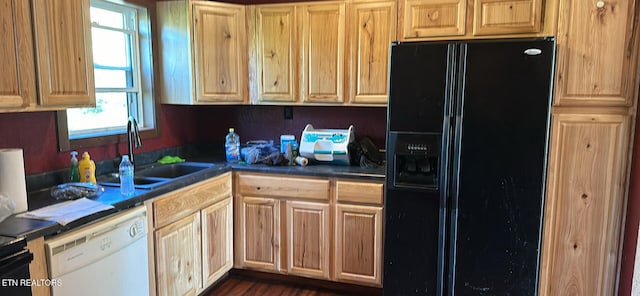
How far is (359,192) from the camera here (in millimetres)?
2688

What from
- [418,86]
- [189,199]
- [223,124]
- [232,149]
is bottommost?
[189,199]

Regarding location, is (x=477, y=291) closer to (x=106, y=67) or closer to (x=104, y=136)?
(x=104, y=136)

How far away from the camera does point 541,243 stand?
2242mm

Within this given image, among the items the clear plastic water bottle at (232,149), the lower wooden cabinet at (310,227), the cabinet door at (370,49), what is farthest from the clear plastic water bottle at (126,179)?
the cabinet door at (370,49)

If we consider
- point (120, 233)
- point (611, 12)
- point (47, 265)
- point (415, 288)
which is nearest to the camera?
point (47, 265)

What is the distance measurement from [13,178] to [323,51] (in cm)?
195

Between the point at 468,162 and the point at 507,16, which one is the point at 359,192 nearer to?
the point at 468,162

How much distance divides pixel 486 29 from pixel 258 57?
1580 mm

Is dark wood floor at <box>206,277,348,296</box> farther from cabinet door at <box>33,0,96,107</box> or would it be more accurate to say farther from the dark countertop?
cabinet door at <box>33,0,96,107</box>

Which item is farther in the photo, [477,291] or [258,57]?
[258,57]

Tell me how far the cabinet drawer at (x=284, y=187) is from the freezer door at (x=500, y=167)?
896 millimetres

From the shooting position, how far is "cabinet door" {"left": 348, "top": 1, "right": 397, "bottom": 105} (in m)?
2.77

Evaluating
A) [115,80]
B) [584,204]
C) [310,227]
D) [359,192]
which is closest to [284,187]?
[310,227]

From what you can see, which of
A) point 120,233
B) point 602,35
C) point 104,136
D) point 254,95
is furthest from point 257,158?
→ point 602,35
